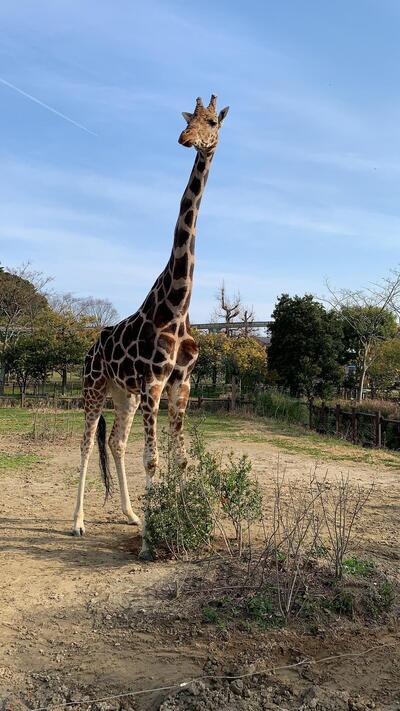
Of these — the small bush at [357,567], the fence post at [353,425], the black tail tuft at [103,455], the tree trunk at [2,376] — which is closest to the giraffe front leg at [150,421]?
the black tail tuft at [103,455]

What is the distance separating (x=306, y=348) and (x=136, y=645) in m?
20.0

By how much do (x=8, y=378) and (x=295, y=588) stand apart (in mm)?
31616

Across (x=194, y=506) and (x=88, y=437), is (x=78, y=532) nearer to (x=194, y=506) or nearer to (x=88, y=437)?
(x=88, y=437)

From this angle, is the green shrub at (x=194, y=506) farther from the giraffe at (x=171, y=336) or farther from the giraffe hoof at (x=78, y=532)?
the giraffe hoof at (x=78, y=532)

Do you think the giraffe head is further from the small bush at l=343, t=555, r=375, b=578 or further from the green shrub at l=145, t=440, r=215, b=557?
Result: the small bush at l=343, t=555, r=375, b=578

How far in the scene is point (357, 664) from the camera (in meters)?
3.51

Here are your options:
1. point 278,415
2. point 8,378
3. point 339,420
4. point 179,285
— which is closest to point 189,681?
point 179,285

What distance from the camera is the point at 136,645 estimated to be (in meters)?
3.68

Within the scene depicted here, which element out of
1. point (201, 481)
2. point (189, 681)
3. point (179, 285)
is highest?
point (179, 285)

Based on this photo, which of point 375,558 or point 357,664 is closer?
point 357,664

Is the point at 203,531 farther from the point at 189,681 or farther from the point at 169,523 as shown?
the point at 189,681

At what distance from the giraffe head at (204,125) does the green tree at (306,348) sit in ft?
58.5

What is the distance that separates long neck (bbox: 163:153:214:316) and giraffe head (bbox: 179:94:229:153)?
0.36 metres

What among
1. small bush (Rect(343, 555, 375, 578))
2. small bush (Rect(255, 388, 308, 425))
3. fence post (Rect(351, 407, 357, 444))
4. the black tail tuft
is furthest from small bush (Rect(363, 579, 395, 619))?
small bush (Rect(255, 388, 308, 425))
